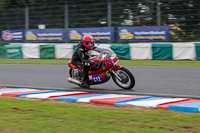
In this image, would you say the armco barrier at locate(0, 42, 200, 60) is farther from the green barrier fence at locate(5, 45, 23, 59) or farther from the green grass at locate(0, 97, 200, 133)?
the green grass at locate(0, 97, 200, 133)

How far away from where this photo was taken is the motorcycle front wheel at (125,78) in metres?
8.42

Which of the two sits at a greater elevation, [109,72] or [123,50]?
[123,50]

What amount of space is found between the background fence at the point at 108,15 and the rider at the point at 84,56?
11.0 metres

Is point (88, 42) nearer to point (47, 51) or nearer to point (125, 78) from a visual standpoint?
point (125, 78)

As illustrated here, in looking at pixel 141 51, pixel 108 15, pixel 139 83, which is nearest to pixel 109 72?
pixel 139 83

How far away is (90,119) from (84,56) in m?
3.39

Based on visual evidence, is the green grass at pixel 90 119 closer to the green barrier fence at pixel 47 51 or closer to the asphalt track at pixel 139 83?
the asphalt track at pixel 139 83

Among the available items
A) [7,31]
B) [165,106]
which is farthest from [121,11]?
[165,106]

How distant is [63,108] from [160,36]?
45.4 feet

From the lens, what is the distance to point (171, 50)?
1780 centimetres

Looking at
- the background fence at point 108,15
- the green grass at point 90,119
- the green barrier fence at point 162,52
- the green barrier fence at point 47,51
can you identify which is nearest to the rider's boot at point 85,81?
the green grass at point 90,119

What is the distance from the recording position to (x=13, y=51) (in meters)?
→ 21.9

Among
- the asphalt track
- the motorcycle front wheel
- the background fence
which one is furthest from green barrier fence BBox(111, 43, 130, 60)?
the motorcycle front wheel

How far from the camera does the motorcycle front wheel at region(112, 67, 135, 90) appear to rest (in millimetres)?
8422
